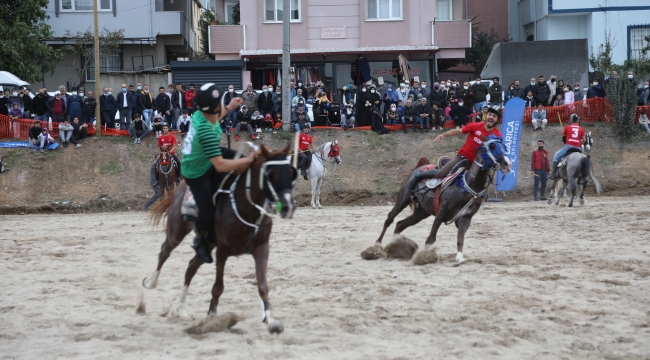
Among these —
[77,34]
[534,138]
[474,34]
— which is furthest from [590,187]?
[77,34]

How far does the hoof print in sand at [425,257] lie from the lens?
1154 centimetres

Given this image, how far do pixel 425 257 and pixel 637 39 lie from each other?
29.5m

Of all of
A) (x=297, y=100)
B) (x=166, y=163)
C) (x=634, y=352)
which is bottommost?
(x=634, y=352)

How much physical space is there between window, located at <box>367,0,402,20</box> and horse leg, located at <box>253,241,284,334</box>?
1139 inches

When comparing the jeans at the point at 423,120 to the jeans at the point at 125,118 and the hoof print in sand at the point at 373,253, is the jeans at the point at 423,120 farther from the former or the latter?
the hoof print in sand at the point at 373,253

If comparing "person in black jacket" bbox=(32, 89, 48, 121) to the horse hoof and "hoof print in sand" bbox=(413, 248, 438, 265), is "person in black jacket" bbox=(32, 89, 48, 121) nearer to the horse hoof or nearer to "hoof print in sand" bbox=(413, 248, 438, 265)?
"hoof print in sand" bbox=(413, 248, 438, 265)

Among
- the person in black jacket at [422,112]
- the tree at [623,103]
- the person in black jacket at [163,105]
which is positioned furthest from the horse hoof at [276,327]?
the tree at [623,103]

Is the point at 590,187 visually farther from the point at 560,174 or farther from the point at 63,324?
the point at 63,324

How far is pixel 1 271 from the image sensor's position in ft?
37.4

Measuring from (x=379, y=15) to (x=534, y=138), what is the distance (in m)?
10.3

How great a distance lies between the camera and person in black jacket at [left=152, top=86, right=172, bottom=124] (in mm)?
28009

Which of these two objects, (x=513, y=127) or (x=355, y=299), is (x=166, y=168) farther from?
(x=355, y=299)

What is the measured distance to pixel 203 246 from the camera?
8000 millimetres

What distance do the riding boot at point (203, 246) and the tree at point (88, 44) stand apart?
30.6 m
